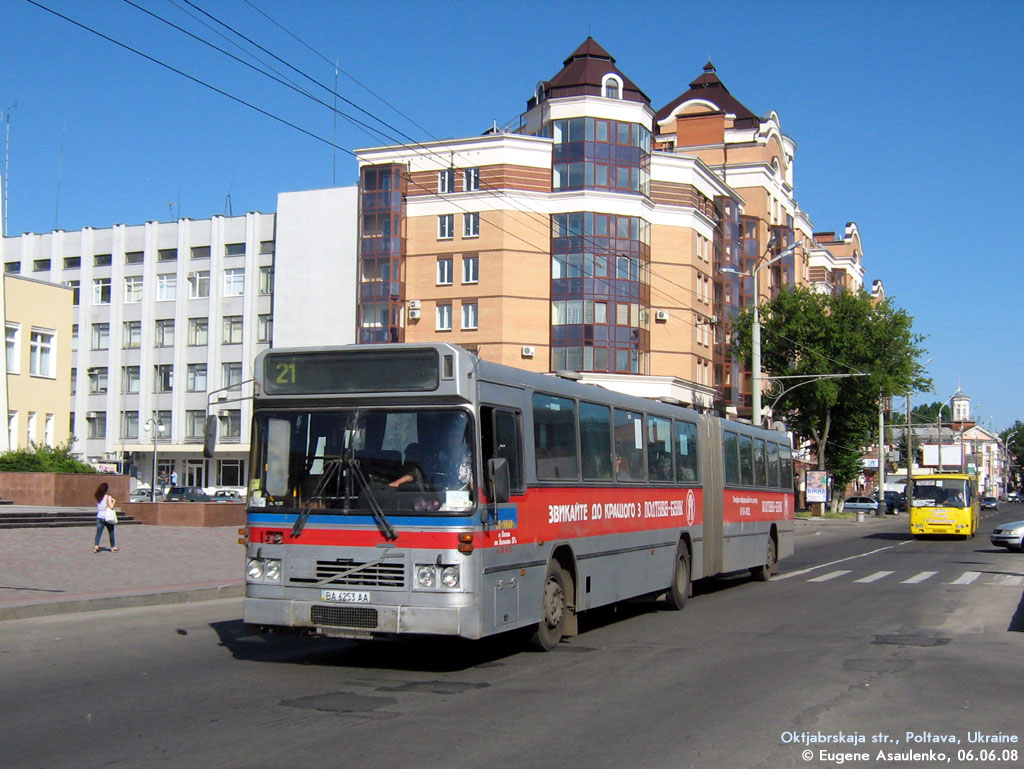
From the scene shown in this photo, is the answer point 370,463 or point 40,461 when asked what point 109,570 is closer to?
point 370,463

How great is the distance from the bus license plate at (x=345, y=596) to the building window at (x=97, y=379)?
69346 millimetres

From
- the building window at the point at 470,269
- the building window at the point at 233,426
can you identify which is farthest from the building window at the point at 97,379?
the building window at the point at 470,269

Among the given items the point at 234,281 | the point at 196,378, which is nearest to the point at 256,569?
the point at 234,281

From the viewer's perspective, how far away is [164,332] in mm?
73312

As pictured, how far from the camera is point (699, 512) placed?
17.3m

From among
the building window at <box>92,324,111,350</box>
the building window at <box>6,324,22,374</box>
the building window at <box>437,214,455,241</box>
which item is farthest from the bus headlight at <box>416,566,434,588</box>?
the building window at <box>92,324,111,350</box>

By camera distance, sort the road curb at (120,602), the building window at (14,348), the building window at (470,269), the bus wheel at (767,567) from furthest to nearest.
Result: 1. the building window at (470,269)
2. the building window at (14,348)
3. the bus wheel at (767,567)
4. the road curb at (120,602)

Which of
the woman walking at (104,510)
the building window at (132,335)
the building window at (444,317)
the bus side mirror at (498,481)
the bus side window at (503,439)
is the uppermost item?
the building window at (132,335)

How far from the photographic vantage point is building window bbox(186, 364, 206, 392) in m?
72.0

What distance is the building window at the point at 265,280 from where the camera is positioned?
2776 inches

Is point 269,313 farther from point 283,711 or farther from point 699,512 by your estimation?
point 283,711

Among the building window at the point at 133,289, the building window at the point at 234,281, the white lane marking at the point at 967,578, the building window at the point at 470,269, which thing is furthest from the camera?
the building window at the point at 133,289

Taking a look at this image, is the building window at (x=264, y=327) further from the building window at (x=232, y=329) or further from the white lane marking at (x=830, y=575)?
the white lane marking at (x=830, y=575)

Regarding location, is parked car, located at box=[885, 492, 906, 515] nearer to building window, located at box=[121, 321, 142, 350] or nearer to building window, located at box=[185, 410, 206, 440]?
building window, located at box=[185, 410, 206, 440]
